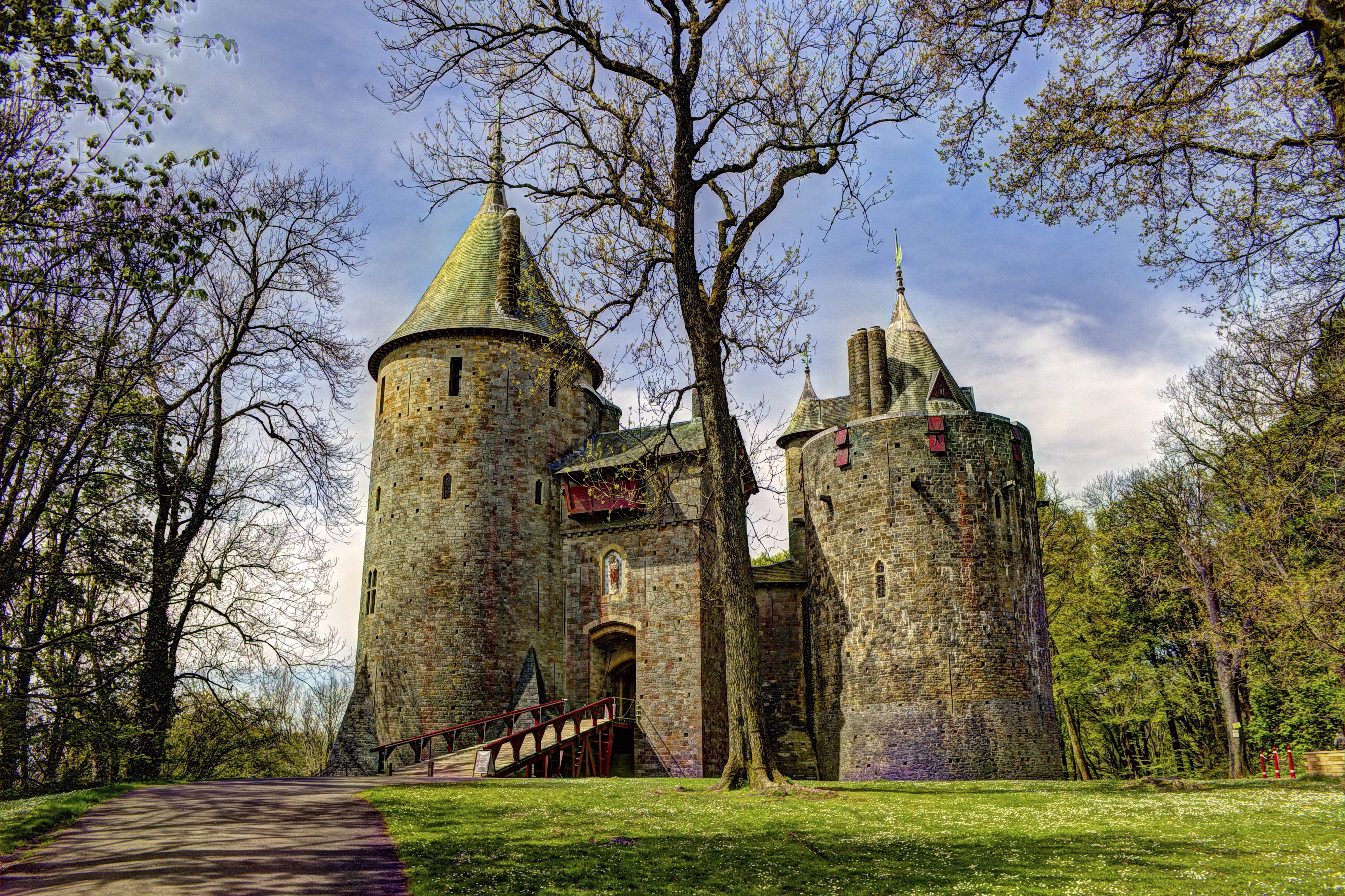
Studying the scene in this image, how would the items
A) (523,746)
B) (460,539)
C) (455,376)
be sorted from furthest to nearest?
1. (455,376)
2. (460,539)
3. (523,746)

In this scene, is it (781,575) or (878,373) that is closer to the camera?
(878,373)

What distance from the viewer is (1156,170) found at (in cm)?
1266

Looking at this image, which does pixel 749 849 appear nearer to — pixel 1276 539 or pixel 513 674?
pixel 513 674

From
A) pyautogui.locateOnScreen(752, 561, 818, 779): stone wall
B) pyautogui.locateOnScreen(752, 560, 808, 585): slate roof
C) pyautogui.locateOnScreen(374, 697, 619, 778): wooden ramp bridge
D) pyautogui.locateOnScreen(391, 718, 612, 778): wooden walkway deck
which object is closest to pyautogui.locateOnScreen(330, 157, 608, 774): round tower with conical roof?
pyautogui.locateOnScreen(374, 697, 619, 778): wooden ramp bridge

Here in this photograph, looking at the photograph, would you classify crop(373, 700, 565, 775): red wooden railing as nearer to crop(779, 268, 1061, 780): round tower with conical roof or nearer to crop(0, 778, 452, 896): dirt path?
crop(779, 268, 1061, 780): round tower with conical roof

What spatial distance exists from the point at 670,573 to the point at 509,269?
36.5 feet

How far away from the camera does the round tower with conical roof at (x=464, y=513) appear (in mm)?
26188

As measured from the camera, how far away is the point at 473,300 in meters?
29.6

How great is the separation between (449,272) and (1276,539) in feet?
83.0

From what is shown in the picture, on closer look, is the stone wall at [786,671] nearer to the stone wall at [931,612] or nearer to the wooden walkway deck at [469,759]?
the stone wall at [931,612]

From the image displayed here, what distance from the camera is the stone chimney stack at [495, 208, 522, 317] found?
2925 cm

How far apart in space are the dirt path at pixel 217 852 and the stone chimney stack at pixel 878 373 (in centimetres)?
1956

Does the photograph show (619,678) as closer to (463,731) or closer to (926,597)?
(463,731)

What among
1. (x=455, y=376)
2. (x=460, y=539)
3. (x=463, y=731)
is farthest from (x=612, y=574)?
(x=455, y=376)
